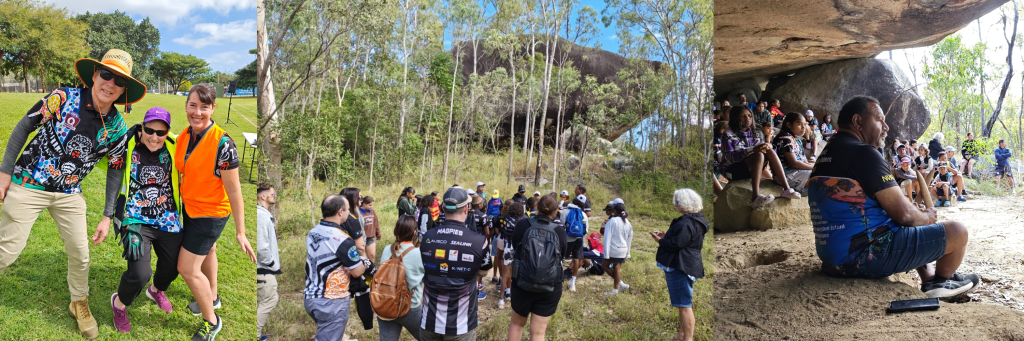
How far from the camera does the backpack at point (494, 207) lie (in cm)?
529

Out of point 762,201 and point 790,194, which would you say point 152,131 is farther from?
point 790,194

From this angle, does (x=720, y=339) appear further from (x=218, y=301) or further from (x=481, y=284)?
(x=218, y=301)

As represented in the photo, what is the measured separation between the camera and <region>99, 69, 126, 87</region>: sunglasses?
2.51 m

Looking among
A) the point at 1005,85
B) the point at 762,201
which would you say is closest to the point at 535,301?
the point at 762,201

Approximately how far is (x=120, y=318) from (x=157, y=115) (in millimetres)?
1208

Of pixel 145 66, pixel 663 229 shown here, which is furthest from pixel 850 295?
pixel 145 66

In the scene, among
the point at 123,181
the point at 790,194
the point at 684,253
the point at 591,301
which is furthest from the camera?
the point at 790,194

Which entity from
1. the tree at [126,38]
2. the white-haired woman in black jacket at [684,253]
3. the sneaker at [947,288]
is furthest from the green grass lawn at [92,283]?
the sneaker at [947,288]

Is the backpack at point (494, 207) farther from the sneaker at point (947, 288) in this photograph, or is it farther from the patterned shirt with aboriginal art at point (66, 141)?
the sneaker at point (947, 288)

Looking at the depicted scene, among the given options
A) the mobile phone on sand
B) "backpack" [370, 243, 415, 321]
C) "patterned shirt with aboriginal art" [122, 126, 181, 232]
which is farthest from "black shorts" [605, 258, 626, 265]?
"patterned shirt with aboriginal art" [122, 126, 181, 232]

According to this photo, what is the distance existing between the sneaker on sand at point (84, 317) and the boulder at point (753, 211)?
18.7ft

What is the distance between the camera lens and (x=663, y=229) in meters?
3.83

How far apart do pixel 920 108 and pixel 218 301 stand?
26.5 feet

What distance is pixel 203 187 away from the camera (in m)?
2.66
